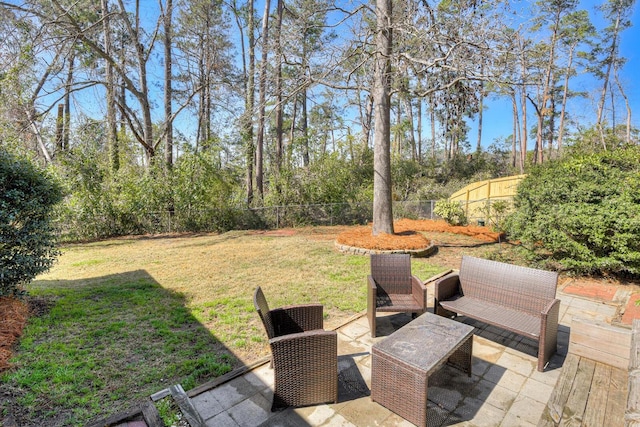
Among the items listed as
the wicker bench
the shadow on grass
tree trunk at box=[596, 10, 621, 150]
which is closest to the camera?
the shadow on grass

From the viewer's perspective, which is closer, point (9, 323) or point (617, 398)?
point (617, 398)

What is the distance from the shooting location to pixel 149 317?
384 cm

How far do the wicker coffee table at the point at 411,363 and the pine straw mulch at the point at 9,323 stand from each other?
3333 millimetres

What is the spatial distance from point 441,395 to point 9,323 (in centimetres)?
457

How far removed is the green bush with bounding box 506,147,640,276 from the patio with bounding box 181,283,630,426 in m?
2.69

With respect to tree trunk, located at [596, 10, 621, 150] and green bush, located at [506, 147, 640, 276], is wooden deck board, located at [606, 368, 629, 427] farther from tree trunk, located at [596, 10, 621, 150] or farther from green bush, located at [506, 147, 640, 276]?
tree trunk, located at [596, 10, 621, 150]

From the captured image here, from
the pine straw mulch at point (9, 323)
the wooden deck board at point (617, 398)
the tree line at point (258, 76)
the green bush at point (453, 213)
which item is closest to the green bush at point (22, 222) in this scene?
the pine straw mulch at point (9, 323)

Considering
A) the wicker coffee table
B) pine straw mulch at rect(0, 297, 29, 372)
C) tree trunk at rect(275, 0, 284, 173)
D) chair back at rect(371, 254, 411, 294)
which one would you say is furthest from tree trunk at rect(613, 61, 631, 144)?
pine straw mulch at rect(0, 297, 29, 372)

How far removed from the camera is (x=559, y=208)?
17.2 feet

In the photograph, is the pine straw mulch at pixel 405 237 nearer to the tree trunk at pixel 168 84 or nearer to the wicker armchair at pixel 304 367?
the wicker armchair at pixel 304 367

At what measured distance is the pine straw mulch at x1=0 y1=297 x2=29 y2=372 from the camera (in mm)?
2816

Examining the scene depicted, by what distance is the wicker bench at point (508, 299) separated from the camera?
2627 millimetres

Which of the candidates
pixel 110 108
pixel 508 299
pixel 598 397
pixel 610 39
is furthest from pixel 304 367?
pixel 610 39

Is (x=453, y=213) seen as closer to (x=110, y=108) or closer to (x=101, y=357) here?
(x=101, y=357)
